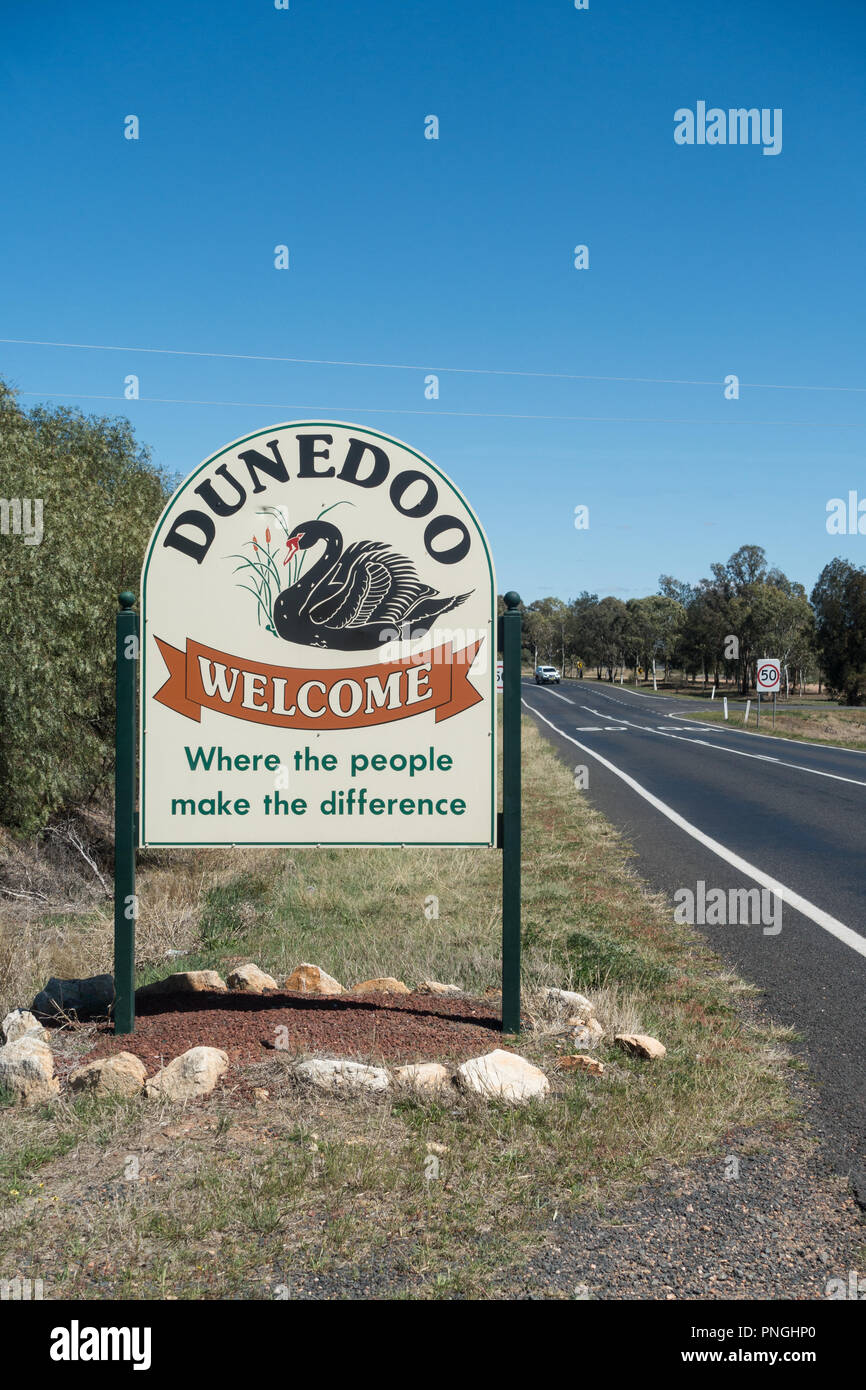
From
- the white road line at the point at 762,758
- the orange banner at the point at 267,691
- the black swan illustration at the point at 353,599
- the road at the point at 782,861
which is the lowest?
the white road line at the point at 762,758

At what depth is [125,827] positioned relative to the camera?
4887mm

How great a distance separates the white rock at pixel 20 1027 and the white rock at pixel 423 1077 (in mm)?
1691

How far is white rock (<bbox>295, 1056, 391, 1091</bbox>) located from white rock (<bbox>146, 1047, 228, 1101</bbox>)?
1.21 ft

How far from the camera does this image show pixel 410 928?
23.5 feet

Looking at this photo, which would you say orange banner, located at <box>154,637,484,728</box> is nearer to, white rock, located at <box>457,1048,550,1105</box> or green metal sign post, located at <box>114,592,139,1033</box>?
green metal sign post, located at <box>114,592,139,1033</box>

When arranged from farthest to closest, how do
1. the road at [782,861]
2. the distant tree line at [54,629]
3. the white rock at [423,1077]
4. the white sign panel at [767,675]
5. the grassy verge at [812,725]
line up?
the white sign panel at [767,675]
the grassy verge at [812,725]
the distant tree line at [54,629]
the road at [782,861]
the white rock at [423,1077]

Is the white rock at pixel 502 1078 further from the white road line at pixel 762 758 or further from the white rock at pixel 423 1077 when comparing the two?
the white road line at pixel 762 758

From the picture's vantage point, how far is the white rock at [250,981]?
5.54 m

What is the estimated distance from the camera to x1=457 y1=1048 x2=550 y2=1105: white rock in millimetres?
4051

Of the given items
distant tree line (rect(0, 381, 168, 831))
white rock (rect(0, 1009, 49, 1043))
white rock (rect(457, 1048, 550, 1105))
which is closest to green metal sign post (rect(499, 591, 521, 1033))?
white rock (rect(457, 1048, 550, 1105))

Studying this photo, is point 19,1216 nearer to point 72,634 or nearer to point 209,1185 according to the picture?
point 209,1185

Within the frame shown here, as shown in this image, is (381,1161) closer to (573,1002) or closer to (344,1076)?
(344,1076)

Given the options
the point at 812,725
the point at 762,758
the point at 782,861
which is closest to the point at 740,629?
the point at 812,725

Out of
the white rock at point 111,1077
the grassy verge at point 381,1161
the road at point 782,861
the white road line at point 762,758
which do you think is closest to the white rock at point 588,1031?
the grassy verge at point 381,1161
